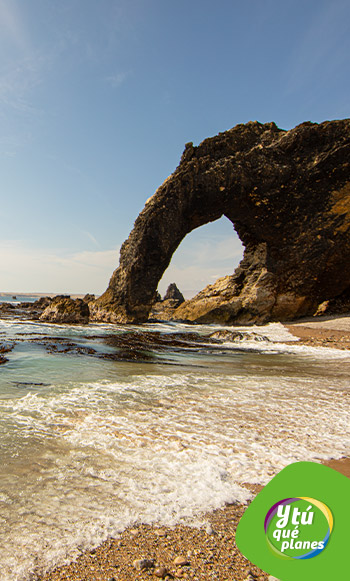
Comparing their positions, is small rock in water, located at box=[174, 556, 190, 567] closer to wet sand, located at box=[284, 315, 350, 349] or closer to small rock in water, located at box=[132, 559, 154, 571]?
small rock in water, located at box=[132, 559, 154, 571]

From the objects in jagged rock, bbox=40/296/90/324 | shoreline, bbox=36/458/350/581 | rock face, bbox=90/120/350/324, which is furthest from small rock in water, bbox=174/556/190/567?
rock face, bbox=90/120/350/324

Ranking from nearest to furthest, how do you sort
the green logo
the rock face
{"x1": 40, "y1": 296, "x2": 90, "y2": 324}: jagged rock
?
1. the green logo
2. {"x1": 40, "y1": 296, "x2": 90, "y2": 324}: jagged rock
3. the rock face

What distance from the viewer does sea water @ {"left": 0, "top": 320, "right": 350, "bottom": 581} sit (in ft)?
6.72

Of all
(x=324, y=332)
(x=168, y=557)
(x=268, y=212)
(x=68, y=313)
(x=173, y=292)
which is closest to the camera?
(x=168, y=557)

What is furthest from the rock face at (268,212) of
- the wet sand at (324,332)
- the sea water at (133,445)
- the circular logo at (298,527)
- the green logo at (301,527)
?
the circular logo at (298,527)

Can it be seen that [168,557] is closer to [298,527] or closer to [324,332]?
[298,527]

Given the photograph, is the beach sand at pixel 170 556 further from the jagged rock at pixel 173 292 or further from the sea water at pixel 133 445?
the jagged rock at pixel 173 292

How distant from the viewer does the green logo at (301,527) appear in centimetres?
150

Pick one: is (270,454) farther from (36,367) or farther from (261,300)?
(261,300)

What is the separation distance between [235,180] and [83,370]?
23366 millimetres

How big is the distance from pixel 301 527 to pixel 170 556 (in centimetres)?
79

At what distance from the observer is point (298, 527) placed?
1.64 metres

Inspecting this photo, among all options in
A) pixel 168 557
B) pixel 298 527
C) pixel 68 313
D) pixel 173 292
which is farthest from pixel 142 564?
pixel 173 292

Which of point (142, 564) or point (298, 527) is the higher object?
point (298, 527)
